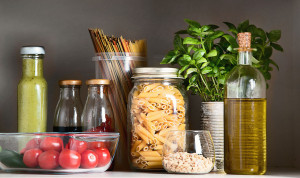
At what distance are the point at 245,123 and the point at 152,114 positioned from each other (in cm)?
24

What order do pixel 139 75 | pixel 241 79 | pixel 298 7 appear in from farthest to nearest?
pixel 298 7, pixel 139 75, pixel 241 79

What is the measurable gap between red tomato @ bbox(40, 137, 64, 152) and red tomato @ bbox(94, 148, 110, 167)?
0.30 feet

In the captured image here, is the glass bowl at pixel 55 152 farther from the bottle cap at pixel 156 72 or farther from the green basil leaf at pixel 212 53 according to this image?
the green basil leaf at pixel 212 53

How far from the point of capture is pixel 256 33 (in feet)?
4.11

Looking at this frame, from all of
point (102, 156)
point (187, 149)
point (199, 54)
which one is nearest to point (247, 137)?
point (187, 149)

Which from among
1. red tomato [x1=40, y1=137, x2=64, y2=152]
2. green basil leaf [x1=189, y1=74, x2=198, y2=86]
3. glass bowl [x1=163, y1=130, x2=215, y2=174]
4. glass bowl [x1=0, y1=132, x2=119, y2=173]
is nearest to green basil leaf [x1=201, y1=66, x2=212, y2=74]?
green basil leaf [x1=189, y1=74, x2=198, y2=86]

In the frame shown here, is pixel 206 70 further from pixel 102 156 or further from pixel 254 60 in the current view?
pixel 102 156

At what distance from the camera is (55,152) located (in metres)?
1.12

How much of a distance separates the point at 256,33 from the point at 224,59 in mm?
119

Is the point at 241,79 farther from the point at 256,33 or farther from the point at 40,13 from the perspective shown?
the point at 40,13

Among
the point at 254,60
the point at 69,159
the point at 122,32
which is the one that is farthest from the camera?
the point at 122,32

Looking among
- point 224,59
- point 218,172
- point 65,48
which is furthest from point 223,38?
point 65,48

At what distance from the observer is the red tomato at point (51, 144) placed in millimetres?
1121

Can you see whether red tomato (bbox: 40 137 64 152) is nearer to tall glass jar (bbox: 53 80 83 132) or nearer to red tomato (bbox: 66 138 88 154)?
red tomato (bbox: 66 138 88 154)
